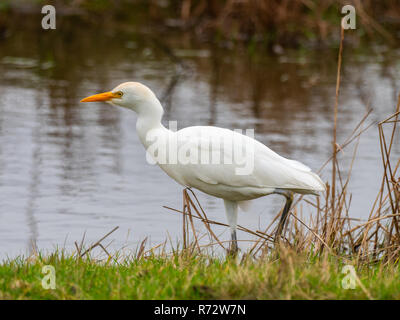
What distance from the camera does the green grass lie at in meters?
4.19

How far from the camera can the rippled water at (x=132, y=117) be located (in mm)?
7449

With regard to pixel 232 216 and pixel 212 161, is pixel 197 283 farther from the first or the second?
pixel 232 216

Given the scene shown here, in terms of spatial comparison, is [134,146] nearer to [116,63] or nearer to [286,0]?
[116,63]

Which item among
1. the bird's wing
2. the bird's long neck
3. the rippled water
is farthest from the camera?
the rippled water

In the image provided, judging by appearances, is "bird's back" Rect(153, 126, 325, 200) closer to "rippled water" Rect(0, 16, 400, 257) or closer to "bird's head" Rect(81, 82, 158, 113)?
"bird's head" Rect(81, 82, 158, 113)

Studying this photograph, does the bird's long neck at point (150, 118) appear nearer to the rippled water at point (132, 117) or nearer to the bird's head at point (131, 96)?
the bird's head at point (131, 96)

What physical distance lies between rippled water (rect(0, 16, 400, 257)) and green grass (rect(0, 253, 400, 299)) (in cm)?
168

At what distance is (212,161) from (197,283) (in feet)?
4.51

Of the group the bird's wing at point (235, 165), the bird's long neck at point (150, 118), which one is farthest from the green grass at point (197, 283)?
the bird's long neck at point (150, 118)

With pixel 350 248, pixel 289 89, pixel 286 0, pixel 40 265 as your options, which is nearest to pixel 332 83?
pixel 289 89

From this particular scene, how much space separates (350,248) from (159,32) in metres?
12.3

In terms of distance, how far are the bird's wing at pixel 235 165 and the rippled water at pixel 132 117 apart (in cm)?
106

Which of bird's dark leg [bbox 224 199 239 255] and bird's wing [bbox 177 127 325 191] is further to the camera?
bird's dark leg [bbox 224 199 239 255]

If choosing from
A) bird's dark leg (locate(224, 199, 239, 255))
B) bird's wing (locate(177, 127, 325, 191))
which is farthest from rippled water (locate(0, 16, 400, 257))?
bird's wing (locate(177, 127, 325, 191))
